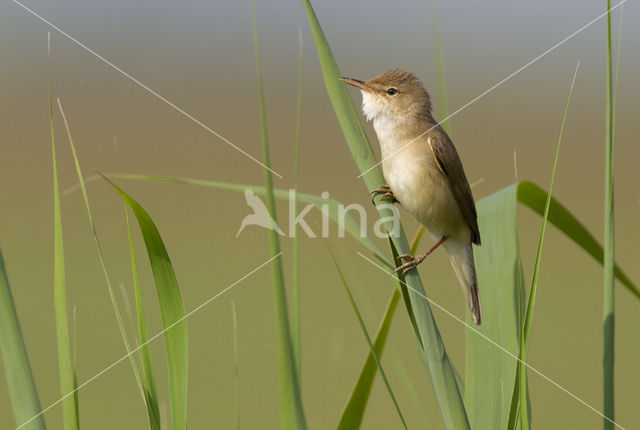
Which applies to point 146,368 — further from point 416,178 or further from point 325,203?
point 416,178

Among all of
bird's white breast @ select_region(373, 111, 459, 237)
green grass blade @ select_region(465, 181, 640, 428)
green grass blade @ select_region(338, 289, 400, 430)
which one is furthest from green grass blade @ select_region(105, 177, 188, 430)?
bird's white breast @ select_region(373, 111, 459, 237)

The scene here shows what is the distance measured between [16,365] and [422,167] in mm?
1332

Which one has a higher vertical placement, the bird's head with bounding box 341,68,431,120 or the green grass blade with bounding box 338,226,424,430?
the bird's head with bounding box 341,68,431,120

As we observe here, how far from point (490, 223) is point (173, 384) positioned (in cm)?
88

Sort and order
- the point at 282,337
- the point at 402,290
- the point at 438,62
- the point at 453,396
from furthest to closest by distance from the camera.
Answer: the point at 438,62, the point at 402,290, the point at 453,396, the point at 282,337

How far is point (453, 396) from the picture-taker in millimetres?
1279

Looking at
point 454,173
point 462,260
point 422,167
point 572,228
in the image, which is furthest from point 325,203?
point 462,260

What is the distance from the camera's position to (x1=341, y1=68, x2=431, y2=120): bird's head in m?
2.31

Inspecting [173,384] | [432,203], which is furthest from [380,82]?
[173,384]

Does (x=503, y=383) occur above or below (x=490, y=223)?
below

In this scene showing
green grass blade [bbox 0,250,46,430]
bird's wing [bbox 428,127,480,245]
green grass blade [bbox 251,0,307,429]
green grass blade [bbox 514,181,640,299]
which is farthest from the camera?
bird's wing [bbox 428,127,480,245]

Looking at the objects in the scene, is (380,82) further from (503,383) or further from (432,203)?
(503,383)

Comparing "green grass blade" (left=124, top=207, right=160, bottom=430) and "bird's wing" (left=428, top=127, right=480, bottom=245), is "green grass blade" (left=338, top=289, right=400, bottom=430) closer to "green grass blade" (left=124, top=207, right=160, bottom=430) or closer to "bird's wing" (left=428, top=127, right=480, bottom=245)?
"green grass blade" (left=124, top=207, right=160, bottom=430)

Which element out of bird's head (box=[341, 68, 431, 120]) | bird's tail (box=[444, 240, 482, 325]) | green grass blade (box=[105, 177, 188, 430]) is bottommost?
bird's tail (box=[444, 240, 482, 325])
